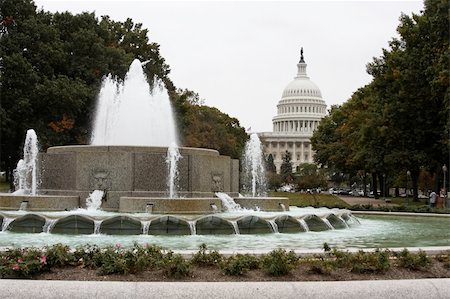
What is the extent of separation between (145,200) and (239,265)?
9.49m

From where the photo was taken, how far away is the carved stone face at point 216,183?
2146 cm

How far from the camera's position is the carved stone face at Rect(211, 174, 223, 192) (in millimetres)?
21464

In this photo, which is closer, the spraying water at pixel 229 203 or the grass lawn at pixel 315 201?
the spraying water at pixel 229 203

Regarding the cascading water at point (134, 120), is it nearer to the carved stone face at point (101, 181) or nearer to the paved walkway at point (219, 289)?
the carved stone face at point (101, 181)

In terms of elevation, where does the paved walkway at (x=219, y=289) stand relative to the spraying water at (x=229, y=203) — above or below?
below

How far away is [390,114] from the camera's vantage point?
44.5 m

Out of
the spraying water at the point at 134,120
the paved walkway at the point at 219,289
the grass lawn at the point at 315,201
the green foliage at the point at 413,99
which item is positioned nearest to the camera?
the paved walkway at the point at 219,289

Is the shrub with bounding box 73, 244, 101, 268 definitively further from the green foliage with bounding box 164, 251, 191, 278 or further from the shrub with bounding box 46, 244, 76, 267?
the green foliage with bounding box 164, 251, 191, 278

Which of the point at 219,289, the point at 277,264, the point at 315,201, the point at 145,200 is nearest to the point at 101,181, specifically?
the point at 145,200

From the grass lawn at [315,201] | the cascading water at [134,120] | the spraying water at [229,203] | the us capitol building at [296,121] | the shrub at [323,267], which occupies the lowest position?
the shrub at [323,267]

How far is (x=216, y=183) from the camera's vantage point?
70.9 ft

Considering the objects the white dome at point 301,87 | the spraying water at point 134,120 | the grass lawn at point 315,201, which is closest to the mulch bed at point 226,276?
the spraying water at point 134,120

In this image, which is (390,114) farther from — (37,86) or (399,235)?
(399,235)

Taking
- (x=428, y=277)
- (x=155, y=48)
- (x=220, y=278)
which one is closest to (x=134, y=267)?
(x=220, y=278)
